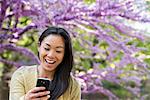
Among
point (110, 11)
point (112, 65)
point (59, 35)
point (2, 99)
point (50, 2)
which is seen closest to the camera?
point (59, 35)

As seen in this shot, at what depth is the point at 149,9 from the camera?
366 centimetres

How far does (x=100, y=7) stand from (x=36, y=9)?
541 mm

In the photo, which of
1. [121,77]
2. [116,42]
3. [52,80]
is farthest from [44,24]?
[121,77]

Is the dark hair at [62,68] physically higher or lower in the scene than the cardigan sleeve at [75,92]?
higher

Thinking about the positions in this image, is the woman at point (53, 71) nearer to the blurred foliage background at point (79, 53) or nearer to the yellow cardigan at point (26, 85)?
the yellow cardigan at point (26, 85)

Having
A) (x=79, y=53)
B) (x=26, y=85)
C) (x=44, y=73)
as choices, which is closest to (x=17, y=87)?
(x=26, y=85)

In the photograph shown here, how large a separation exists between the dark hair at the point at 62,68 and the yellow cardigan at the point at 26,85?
4 cm

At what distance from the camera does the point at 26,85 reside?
7.20 ft

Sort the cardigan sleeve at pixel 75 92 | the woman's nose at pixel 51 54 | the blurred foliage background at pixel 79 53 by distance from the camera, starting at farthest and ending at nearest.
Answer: the blurred foliage background at pixel 79 53 < the cardigan sleeve at pixel 75 92 < the woman's nose at pixel 51 54

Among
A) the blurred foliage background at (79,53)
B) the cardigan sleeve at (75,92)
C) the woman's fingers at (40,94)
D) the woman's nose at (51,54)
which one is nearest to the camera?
the woman's fingers at (40,94)

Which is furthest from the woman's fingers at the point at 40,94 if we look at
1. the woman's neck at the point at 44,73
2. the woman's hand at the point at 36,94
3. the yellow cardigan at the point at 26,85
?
the woman's neck at the point at 44,73

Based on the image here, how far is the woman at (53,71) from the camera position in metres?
2.14

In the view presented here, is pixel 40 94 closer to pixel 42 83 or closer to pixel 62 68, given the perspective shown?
pixel 42 83

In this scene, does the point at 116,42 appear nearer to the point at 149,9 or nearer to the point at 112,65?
the point at 149,9
